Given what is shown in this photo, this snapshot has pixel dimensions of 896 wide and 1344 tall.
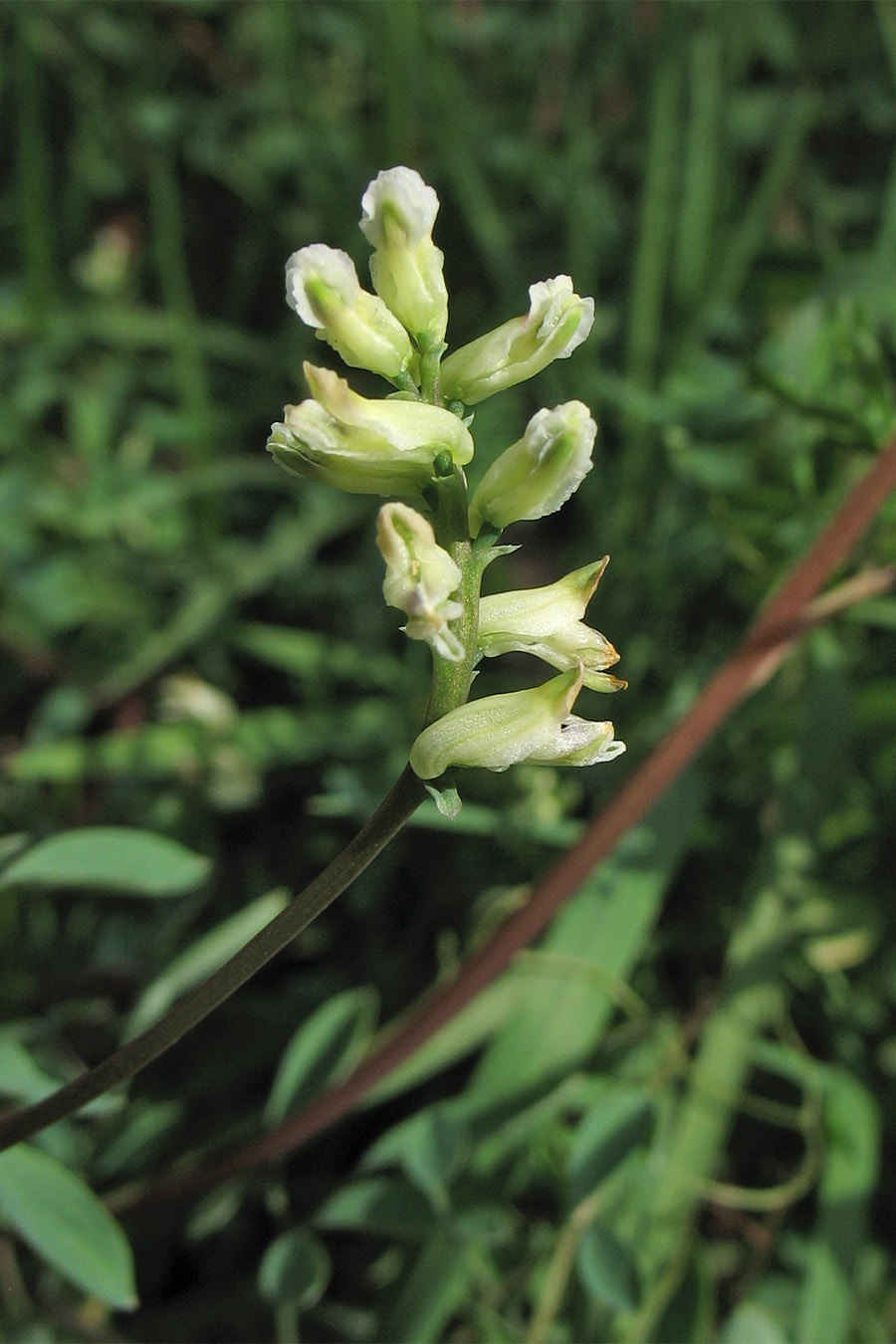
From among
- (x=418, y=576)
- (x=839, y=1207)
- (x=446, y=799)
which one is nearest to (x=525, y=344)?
(x=418, y=576)

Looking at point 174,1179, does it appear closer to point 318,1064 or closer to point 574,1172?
point 318,1064

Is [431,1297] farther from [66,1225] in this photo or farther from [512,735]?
[512,735]

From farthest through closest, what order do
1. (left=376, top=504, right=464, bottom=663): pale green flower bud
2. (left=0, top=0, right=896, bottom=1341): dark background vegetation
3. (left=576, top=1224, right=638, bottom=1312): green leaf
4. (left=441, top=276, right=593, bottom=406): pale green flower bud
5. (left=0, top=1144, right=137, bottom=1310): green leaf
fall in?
(left=0, top=0, right=896, bottom=1341): dark background vegetation
(left=576, top=1224, right=638, bottom=1312): green leaf
(left=0, top=1144, right=137, bottom=1310): green leaf
(left=441, top=276, right=593, bottom=406): pale green flower bud
(left=376, top=504, right=464, bottom=663): pale green flower bud

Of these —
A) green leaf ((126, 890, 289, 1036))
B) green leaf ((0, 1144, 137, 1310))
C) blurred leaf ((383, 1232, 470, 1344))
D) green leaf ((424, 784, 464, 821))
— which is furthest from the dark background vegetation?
green leaf ((424, 784, 464, 821))

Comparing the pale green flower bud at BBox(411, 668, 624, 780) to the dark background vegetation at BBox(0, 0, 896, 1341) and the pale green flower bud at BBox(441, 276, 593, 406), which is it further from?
the dark background vegetation at BBox(0, 0, 896, 1341)

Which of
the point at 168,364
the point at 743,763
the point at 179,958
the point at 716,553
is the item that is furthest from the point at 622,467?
the point at 179,958

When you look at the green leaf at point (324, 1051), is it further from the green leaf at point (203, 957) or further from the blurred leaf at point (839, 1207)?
the blurred leaf at point (839, 1207)
